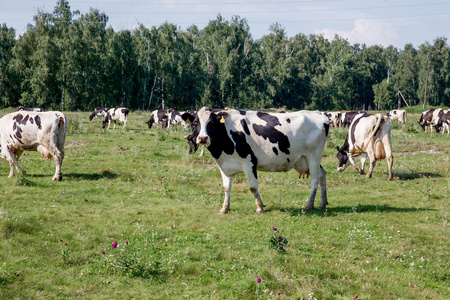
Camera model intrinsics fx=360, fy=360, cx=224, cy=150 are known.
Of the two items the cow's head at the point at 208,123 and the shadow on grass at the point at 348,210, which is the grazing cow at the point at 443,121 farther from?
the cow's head at the point at 208,123

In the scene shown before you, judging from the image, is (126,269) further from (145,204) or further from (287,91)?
(287,91)

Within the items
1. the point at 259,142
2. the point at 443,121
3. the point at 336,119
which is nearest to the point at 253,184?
the point at 259,142

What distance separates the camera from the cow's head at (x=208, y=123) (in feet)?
31.4

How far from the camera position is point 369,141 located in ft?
49.8

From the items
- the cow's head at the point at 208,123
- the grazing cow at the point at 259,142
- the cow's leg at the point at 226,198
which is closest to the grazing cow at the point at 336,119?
the grazing cow at the point at 259,142

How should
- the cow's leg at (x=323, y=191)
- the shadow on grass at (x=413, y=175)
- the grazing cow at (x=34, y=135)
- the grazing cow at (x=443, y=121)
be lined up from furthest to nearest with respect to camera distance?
the grazing cow at (x=443, y=121) → the shadow on grass at (x=413, y=175) → the grazing cow at (x=34, y=135) → the cow's leg at (x=323, y=191)

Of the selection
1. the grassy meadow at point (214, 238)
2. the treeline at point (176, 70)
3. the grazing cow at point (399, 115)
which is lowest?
the grassy meadow at point (214, 238)

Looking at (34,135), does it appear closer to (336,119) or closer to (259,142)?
(259,142)

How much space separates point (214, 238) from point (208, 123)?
328cm

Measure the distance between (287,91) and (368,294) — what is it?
266 feet

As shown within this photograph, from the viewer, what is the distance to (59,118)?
14.3 meters

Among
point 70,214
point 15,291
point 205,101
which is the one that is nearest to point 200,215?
point 70,214

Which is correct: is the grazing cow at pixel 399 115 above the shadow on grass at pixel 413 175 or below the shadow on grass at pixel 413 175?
above

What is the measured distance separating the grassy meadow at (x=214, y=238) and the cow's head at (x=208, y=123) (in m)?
2.16
